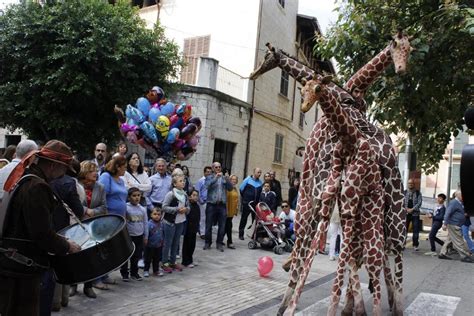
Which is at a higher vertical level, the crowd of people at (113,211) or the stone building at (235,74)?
the stone building at (235,74)

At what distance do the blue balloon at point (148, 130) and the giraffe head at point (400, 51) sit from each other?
19.7 ft

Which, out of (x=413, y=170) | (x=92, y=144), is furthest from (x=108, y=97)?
(x=413, y=170)

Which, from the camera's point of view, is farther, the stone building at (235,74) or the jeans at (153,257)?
the stone building at (235,74)

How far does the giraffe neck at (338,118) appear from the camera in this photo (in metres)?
4.69

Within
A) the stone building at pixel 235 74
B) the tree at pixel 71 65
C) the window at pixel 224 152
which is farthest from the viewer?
the window at pixel 224 152

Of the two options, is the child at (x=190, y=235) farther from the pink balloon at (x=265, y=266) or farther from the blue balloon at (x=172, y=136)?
the blue balloon at (x=172, y=136)

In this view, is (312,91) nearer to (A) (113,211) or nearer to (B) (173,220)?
(A) (113,211)

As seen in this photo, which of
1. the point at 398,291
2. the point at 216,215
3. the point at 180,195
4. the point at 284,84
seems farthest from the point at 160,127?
the point at 284,84

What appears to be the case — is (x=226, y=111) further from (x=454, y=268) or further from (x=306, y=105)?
(x=306, y=105)

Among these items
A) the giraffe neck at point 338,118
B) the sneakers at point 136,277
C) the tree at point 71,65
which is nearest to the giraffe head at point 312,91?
the giraffe neck at point 338,118

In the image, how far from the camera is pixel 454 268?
31.7 feet

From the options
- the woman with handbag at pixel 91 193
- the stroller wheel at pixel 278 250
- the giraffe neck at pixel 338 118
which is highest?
the giraffe neck at pixel 338 118

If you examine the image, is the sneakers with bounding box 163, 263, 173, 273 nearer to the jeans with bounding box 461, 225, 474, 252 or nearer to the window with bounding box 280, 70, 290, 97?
the jeans with bounding box 461, 225, 474, 252

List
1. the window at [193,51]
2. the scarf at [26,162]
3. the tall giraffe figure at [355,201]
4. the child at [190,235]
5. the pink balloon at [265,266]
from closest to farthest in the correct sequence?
the scarf at [26,162]
the tall giraffe figure at [355,201]
the pink balloon at [265,266]
the child at [190,235]
the window at [193,51]
